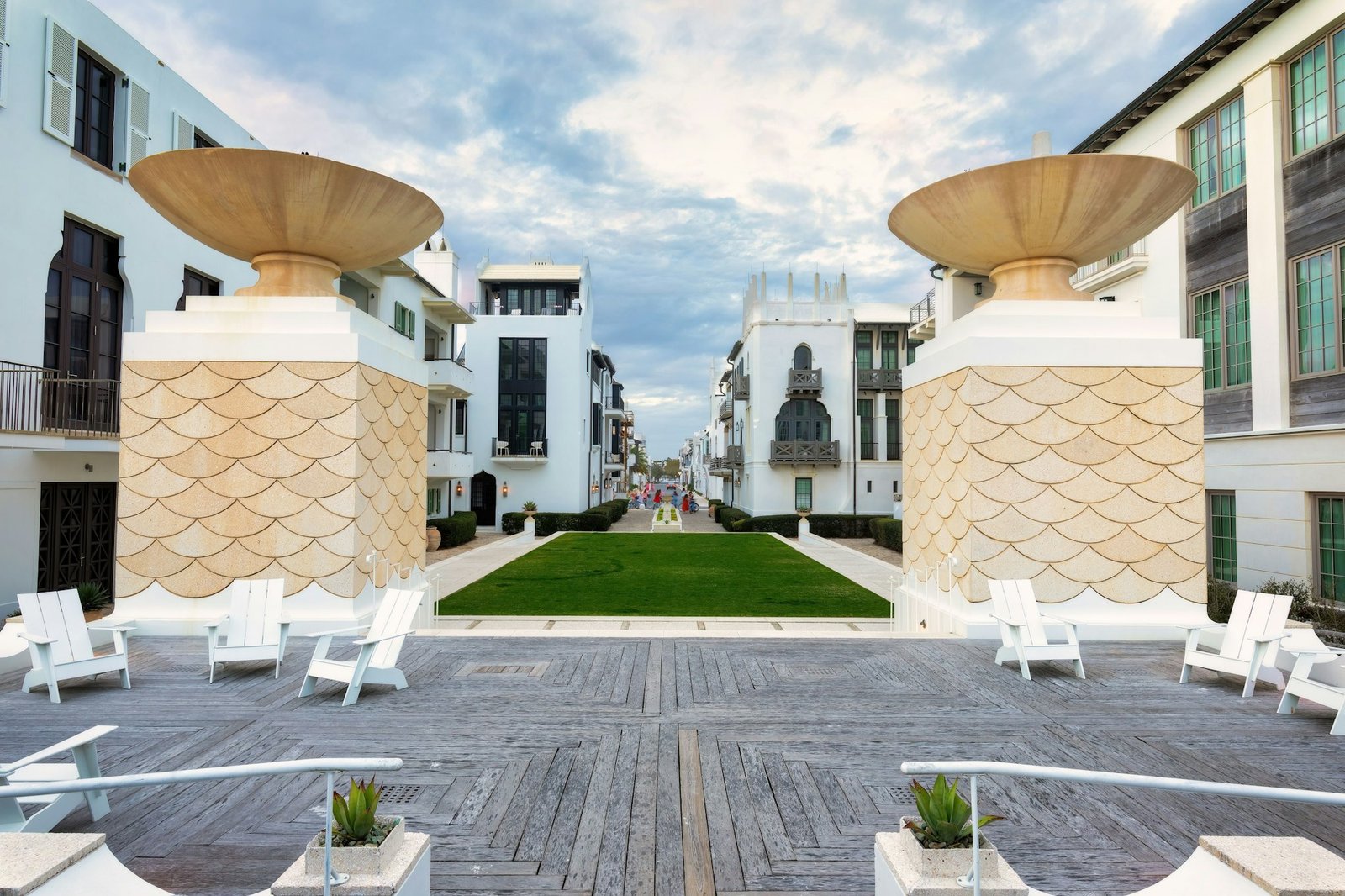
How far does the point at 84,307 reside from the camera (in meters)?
13.2

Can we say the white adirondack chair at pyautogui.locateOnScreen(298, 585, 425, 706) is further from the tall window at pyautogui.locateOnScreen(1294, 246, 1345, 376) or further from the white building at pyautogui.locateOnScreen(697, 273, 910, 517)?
the white building at pyautogui.locateOnScreen(697, 273, 910, 517)

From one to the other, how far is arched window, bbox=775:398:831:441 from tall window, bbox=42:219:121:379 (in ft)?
91.2

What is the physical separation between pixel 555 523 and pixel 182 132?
20708 mm

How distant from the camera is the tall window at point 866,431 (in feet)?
119

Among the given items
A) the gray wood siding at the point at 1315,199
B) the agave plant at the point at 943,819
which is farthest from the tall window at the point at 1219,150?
the agave plant at the point at 943,819

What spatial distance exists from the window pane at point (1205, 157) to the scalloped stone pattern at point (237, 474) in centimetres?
1699

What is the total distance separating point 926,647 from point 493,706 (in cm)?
495

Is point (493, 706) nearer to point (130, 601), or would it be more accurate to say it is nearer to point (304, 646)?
point (304, 646)

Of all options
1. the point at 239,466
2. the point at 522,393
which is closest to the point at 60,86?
the point at 239,466

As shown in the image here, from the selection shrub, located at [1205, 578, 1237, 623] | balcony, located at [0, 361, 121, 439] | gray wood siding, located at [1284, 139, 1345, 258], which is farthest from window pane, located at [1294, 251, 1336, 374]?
balcony, located at [0, 361, 121, 439]

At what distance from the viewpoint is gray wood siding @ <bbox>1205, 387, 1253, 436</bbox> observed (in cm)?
1375

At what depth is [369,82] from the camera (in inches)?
480

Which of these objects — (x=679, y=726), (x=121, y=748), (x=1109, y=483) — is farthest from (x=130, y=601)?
(x=1109, y=483)

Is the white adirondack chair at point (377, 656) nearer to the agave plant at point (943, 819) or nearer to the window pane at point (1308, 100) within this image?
the agave plant at point (943, 819)
